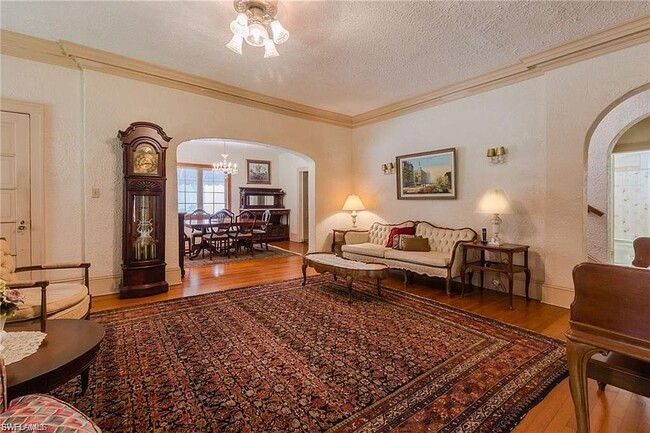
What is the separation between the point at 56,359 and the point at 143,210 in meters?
2.80

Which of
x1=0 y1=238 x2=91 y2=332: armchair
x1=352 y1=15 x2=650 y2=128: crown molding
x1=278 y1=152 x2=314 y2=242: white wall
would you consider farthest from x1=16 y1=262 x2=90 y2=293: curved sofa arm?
x1=278 y1=152 x2=314 y2=242: white wall

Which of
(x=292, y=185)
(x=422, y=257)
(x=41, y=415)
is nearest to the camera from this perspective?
(x=41, y=415)

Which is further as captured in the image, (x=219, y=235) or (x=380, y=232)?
(x=219, y=235)

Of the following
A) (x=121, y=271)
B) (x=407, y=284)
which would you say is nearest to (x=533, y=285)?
(x=407, y=284)

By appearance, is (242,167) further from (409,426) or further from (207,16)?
A: (409,426)

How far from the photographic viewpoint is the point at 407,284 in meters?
4.57

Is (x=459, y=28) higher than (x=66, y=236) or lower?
higher

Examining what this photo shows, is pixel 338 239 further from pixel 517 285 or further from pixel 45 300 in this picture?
pixel 45 300

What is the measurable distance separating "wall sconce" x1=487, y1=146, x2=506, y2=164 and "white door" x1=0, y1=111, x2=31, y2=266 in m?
5.72

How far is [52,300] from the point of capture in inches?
90.2

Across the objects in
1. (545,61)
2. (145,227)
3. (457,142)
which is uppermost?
(545,61)

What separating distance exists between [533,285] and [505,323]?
1.20 meters

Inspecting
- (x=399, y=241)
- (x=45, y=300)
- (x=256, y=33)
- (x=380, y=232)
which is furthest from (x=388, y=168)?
(x=45, y=300)

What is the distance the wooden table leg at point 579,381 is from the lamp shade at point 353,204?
4600mm
